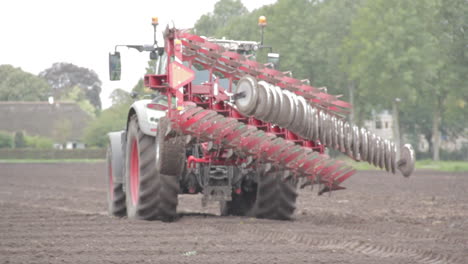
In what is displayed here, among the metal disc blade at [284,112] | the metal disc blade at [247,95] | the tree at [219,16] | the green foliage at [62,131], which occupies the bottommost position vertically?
the green foliage at [62,131]

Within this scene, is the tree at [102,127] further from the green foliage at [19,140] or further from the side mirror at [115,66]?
the side mirror at [115,66]

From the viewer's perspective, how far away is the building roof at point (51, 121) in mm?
77812

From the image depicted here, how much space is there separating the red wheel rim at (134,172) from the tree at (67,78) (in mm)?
88122

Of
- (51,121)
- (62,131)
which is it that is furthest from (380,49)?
(51,121)

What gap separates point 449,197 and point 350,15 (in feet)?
152

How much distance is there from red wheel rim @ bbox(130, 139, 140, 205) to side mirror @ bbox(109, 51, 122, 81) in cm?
103

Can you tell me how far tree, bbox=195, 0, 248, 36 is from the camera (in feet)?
309

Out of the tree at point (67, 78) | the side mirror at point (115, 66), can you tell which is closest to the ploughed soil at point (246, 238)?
the side mirror at point (115, 66)

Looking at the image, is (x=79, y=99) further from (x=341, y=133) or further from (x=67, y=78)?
(x=341, y=133)

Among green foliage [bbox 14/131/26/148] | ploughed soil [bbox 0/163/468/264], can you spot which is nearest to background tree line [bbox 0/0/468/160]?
green foliage [bbox 14/131/26/148]

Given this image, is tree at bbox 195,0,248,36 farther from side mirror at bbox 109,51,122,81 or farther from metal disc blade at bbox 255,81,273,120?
metal disc blade at bbox 255,81,273,120

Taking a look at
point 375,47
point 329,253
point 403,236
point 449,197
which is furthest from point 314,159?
point 375,47

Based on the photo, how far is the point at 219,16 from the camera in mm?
95688

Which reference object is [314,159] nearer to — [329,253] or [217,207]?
[329,253]
